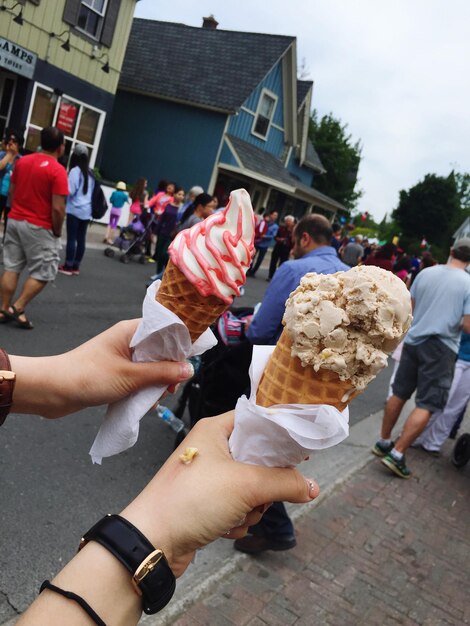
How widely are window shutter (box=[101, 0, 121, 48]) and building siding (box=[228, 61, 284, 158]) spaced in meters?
6.65

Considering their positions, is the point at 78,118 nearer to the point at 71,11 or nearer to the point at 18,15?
the point at 71,11

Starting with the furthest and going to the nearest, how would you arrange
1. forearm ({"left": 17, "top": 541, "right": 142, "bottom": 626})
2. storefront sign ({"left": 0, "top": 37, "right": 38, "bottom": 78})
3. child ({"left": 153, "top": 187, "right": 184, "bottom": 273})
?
storefront sign ({"left": 0, "top": 37, "right": 38, "bottom": 78}) → child ({"left": 153, "top": 187, "right": 184, "bottom": 273}) → forearm ({"left": 17, "top": 541, "right": 142, "bottom": 626})

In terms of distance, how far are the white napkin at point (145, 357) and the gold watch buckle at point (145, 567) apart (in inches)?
22.4

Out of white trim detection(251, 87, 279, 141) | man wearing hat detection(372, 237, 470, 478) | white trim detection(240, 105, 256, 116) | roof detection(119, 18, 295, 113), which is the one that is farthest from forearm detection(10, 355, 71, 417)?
white trim detection(251, 87, 279, 141)

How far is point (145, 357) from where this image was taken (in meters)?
1.82

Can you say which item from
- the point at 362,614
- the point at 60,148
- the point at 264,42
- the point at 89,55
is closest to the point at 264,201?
the point at 264,42

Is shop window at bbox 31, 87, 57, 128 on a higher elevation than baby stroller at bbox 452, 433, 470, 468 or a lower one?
higher

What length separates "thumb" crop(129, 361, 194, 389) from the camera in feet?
5.84

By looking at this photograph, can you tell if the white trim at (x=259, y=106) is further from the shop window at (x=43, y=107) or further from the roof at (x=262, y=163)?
the shop window at (x=43, y=107)

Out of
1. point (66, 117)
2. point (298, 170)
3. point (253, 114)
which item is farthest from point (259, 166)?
point (66, 117)

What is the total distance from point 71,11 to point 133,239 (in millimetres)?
7010

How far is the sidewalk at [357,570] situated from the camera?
299cm

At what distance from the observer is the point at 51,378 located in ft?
5.97

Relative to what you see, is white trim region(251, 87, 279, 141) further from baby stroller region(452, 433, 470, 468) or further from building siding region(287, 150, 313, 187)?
baby stroller region(452, 433, 470, 468)
